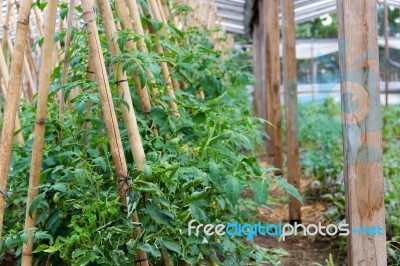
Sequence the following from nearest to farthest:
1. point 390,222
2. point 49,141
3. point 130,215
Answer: point 130,215 → point 49,141 → point 390,222

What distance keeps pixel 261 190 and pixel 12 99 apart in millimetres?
748

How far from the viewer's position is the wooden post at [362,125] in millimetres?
1787

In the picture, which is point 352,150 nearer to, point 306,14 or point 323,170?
point 323,170

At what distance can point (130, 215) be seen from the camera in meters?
1.61

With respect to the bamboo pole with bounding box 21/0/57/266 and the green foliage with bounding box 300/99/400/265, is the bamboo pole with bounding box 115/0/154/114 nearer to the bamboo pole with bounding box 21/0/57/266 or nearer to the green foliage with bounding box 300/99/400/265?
the bamboo pole with bounding box 21/0/57/266

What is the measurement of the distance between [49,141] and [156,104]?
1.22ft

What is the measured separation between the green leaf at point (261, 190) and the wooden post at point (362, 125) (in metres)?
0.25

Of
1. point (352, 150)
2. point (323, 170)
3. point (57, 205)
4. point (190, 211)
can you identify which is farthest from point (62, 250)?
point (323, 170)


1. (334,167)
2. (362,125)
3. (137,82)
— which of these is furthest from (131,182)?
(334,167)

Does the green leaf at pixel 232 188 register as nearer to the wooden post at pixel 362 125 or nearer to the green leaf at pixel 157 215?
the green leaf at pixel 157 215

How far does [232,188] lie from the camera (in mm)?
1756

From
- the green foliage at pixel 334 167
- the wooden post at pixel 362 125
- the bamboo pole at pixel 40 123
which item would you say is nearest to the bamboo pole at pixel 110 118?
the bamboo pole at pixel 40 123

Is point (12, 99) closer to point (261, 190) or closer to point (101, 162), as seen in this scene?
point (101, 162)

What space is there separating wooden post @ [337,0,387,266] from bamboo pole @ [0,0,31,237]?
0.92 meters
